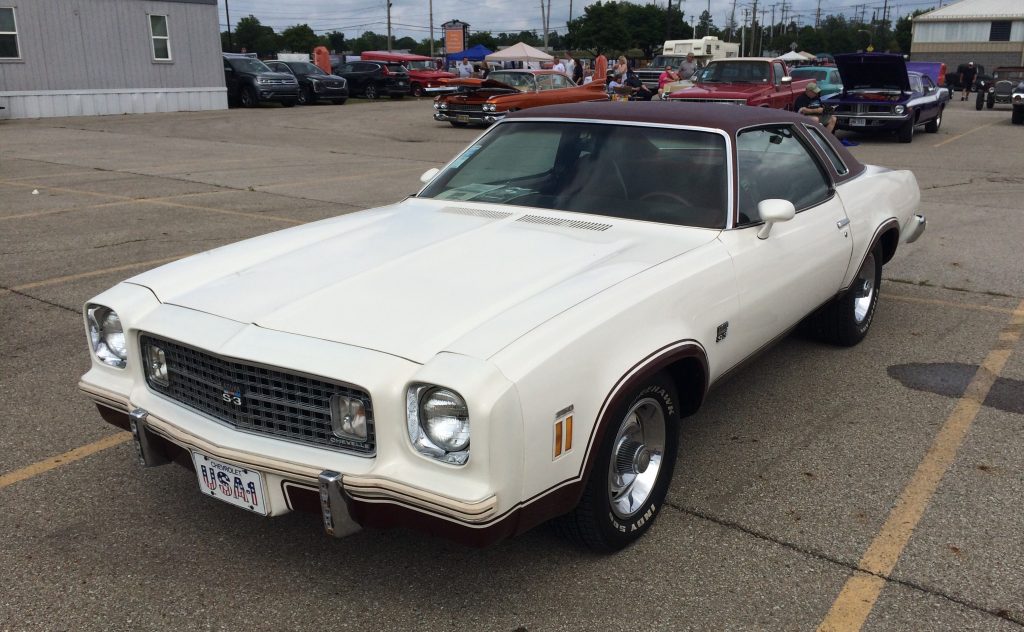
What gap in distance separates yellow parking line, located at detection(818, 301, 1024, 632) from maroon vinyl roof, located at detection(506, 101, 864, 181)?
175cm

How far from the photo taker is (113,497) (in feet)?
11.7

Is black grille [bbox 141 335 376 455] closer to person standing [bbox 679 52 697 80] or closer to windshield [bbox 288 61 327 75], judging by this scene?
person standing [bbox 679 52 697 80]

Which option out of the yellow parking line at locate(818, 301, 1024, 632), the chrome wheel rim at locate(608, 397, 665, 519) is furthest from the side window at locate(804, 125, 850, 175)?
the chrome wheel rim at locate(608, 397, 665, 519)

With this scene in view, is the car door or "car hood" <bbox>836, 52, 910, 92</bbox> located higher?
"car hood" <bbox>836, 52, 910, 92</bbox>

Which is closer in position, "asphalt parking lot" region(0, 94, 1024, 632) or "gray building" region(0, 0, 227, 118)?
"asphalt parking lot" region(0, 94, 1024, 632)

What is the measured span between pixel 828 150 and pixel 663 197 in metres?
1.76

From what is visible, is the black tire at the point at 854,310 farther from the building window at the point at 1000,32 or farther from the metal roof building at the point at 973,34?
the building window at the point at 1000,32

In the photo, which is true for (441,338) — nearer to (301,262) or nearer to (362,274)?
(362,274)

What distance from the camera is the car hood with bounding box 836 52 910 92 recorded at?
16.7 metres

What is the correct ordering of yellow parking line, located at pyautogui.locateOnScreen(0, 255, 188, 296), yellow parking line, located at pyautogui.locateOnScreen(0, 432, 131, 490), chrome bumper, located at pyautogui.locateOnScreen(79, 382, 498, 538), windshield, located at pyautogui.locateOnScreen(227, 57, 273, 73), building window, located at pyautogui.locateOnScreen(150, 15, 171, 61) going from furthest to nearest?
windshield, located at pyautogui.locateOnScreen(227, 57, 273, 73) → building window, located at pyautogui.locateOnScreen(150, 15, 171, 61) → yellow parking line, located at pyautogui.locateOnScreen(0, 255, 188, 296) → yellow parking line, located at pyautogui.locateOnScreen(0, 432, 131, 490) → chrome bumper, located at pyautogui.locateOnScreen(79, 382, 498, 538)

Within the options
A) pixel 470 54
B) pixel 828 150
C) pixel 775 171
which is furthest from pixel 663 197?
pixel 470 54

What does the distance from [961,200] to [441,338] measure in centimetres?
1034

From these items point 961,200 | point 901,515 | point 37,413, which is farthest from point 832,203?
point 961,200

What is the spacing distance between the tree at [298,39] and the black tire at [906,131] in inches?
3687
